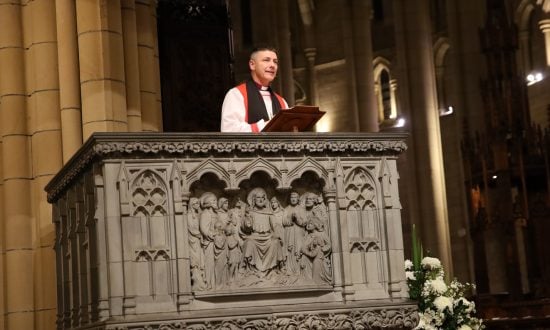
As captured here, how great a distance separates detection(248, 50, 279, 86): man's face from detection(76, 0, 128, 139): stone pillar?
9.91 ft

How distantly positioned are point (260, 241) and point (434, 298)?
1.94 metres

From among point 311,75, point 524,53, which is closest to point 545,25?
point 524,53

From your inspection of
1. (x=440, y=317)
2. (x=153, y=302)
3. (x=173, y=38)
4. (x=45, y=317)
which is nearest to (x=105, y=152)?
(x=153, y=302)

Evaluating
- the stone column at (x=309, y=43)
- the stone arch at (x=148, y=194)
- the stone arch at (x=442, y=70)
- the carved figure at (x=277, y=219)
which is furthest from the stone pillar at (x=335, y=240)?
the stone column at (x=309, y=43)

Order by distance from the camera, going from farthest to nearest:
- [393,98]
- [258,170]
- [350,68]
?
[393,98]
[350,68]
[258,170]

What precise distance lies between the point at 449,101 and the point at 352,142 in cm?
2753

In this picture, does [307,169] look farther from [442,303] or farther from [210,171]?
[442,303]

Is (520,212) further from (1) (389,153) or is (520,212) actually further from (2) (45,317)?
(1) (389,153)

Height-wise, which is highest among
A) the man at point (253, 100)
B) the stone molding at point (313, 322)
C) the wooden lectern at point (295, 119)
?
the man at point (253, 100)

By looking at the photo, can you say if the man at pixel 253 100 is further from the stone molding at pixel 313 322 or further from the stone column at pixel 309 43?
the stone column at pixel 309 43

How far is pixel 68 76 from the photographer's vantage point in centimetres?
1081

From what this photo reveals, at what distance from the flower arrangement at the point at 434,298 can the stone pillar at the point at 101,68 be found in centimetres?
371

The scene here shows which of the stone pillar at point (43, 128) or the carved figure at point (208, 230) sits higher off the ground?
the stone pillar at point (43, 128)

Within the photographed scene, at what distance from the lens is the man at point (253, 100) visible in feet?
25.8
